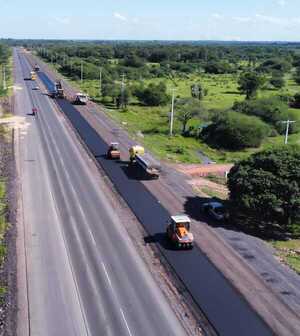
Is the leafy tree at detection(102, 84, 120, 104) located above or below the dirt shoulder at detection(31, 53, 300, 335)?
above

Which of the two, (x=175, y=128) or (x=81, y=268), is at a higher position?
(x=175, y=128)

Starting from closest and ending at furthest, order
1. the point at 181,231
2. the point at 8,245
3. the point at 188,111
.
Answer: the point at 8,245, the point at 181,231, the point at 188,111

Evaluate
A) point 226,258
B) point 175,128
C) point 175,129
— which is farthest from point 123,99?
point 226,258

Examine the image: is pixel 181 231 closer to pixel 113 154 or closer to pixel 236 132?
pixel 113 154

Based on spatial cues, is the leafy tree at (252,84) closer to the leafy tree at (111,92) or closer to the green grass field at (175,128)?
the green grass field at (175,128)

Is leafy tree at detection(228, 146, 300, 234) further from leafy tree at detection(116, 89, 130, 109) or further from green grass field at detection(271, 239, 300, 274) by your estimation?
leafy tree at detection(116, 89, 130, 109)

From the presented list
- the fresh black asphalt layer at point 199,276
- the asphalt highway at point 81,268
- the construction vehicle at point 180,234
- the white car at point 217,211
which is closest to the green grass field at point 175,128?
the fresh black asphalt layer at point 199,276

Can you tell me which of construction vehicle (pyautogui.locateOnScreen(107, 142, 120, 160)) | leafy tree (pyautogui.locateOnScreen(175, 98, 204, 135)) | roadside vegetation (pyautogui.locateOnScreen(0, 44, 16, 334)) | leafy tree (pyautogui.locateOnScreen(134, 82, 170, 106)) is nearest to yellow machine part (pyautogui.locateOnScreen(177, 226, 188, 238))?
roadside vegetation (pyautogui.locateOnScreen(0, 44, 16, 334))
